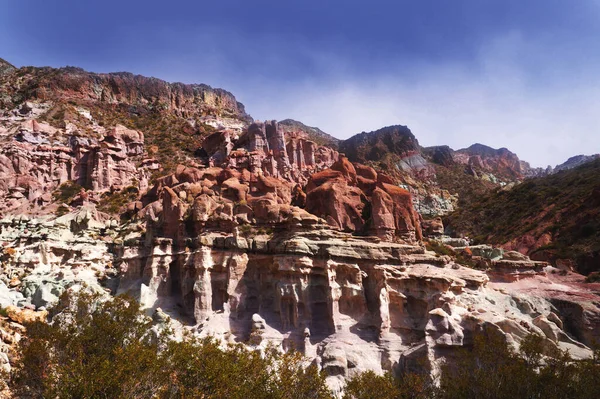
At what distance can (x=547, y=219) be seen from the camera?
2618 inches

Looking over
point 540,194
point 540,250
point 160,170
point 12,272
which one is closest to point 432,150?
point 540,194

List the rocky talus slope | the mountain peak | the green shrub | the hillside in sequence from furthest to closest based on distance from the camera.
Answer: the mountain peak → the hillside → the rocky talus slope → the green shrub

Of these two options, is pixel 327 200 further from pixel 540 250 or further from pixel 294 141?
pixel 294 141

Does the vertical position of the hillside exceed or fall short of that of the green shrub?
it exceeds it

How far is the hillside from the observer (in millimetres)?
55031

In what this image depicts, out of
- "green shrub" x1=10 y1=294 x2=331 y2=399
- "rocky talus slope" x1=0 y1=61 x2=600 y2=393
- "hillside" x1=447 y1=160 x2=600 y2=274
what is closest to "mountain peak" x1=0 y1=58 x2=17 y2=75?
"rocky talus slope" x1=0 y1=61 x2=600 y2=393

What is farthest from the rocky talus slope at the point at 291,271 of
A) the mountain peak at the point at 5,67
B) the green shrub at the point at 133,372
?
the mountain peak at the point at 5,67

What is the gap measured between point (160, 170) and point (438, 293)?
61328 mm

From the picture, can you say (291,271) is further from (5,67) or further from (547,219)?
(5,67)

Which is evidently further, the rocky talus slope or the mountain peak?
the mountain peak

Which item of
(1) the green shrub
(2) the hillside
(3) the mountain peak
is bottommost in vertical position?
(1) the green shrub

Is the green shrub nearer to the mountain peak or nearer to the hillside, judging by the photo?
the hillside

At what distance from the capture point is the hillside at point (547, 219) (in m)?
55.0

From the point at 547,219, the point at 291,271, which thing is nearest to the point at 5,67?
the point at 291,271
